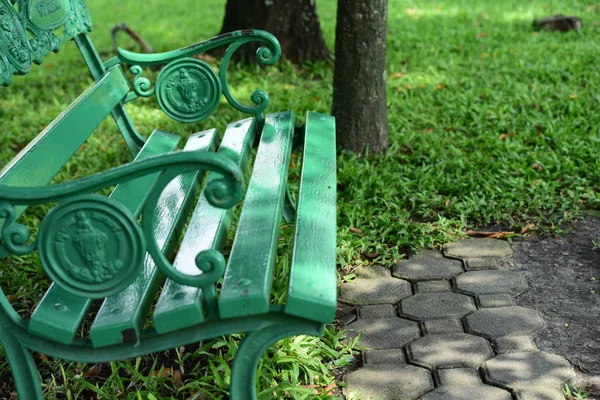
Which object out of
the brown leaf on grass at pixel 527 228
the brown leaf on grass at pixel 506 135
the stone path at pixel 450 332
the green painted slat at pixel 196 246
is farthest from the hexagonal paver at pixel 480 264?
the brown leaf on grass at pixel 506 135

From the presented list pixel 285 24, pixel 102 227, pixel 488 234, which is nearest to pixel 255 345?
pixel 102 227

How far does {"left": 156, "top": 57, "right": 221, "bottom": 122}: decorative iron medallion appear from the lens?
3180mm

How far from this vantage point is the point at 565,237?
356 cm

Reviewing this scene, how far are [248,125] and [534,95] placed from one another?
3003 mm

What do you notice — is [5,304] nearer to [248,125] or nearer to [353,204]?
[248,125]

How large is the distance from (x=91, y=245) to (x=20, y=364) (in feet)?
1.46

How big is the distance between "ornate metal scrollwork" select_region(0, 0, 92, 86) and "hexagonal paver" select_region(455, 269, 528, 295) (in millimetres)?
1958

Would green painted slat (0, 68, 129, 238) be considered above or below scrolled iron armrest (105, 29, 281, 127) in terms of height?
above

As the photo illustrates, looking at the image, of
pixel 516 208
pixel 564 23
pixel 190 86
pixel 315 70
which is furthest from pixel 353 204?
pixel 564 23

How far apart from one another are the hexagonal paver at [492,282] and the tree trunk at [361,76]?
1478 mm

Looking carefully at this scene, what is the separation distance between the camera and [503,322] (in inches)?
112

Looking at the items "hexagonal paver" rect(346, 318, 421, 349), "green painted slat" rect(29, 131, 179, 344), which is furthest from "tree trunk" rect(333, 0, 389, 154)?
"green painted slat" rect(29, 131, 179, 344)

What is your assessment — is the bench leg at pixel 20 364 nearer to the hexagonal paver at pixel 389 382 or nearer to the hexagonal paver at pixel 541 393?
the hexagonal paver at pixel 389 382

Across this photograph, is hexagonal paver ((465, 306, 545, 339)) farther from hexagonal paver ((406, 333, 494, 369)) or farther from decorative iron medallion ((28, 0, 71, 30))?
decorative iron medallion ((28, 0, 71, 30))
